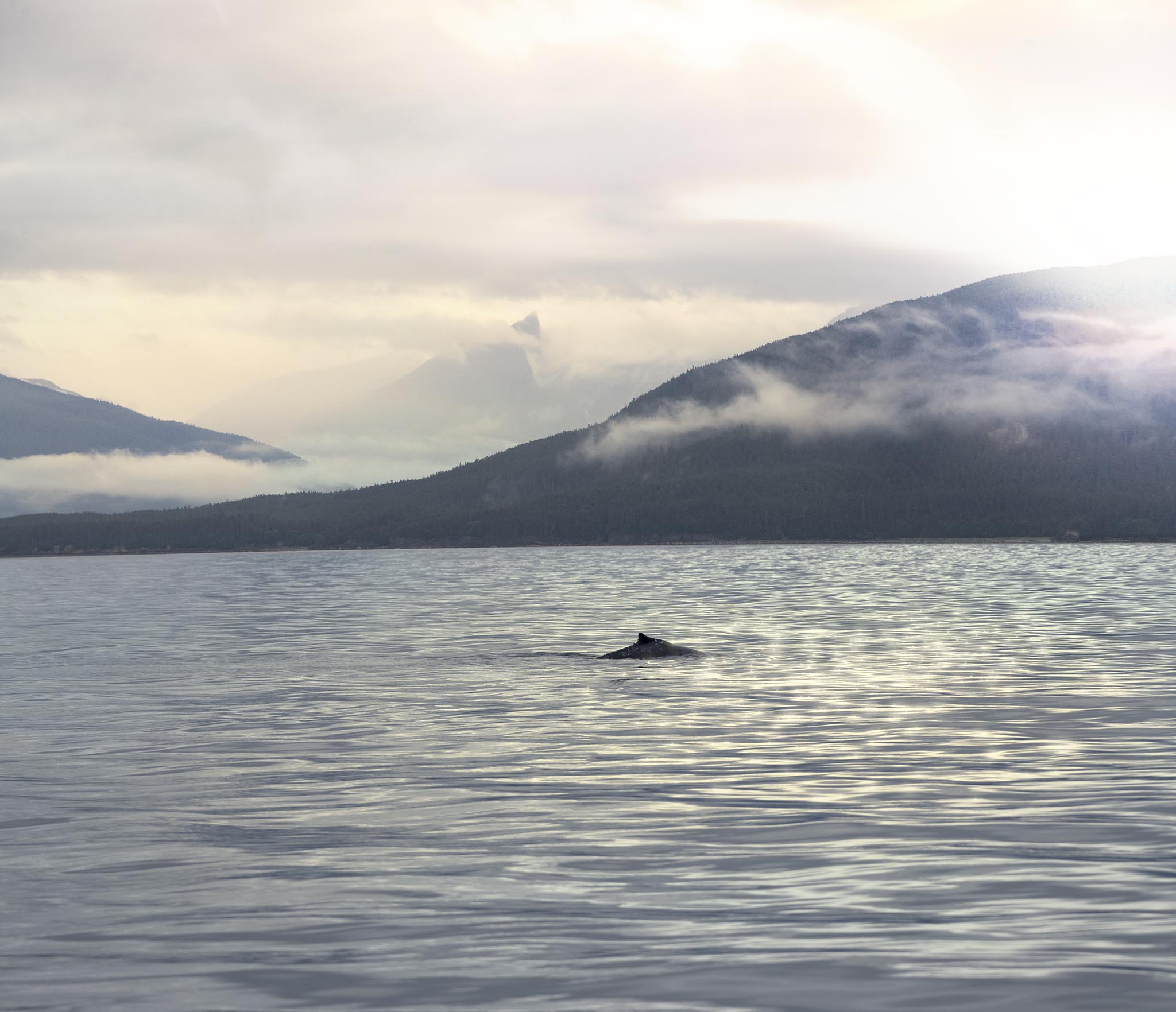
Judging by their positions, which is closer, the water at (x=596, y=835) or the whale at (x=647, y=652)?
the water at (x=596, y=835)

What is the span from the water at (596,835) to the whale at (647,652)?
1.43 meters

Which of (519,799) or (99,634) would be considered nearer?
(519,799)

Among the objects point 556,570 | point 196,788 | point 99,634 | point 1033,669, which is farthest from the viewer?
point 556,570

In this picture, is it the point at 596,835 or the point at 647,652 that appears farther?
the point at 647,652

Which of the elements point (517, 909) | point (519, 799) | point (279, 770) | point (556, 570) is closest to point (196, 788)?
point (279, 770)

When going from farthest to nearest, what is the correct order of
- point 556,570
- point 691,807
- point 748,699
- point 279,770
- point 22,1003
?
point 556,570 < point 748,699 < point 279,770 < point 691,807 < point 22,1003

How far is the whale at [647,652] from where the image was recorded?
174 ft

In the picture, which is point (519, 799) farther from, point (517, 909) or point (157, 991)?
point (157, 991)

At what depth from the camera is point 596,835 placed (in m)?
21.3

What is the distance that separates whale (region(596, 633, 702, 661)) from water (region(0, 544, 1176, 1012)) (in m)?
1.43

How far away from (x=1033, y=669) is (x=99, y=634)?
5023cm

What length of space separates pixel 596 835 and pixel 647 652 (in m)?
32.3

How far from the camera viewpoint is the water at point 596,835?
14.3 meters

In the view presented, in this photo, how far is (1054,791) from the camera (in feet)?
80.0
